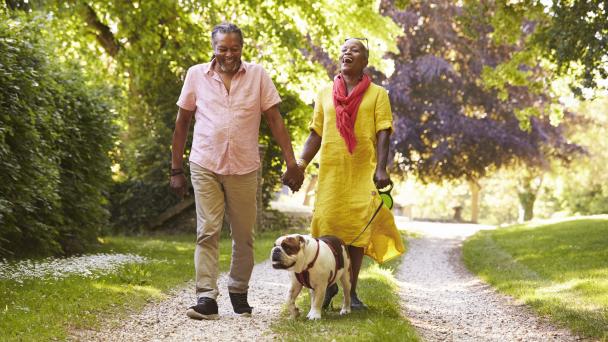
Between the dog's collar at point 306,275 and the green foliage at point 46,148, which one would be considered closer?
the dog's collar at point 306,275

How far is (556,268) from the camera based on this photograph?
11633 mm

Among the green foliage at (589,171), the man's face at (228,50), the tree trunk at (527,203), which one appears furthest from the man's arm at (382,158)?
the tree trunk at (527,203)

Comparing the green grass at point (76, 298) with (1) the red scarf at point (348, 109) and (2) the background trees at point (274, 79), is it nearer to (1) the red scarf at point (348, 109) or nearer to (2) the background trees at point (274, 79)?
(2) the background trees at point (274, 79)

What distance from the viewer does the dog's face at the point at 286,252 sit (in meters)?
5.66

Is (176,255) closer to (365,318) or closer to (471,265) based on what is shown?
(471,265)

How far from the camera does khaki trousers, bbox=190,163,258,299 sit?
20.5 ft

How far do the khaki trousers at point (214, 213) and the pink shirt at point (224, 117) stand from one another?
101 mm

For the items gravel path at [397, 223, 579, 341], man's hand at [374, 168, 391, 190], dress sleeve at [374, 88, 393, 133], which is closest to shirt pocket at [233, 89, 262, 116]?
dress sleeve at [374, 88, 393, 133]

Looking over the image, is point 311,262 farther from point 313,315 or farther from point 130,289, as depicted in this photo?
point 130,289

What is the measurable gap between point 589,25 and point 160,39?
9359 millimetres

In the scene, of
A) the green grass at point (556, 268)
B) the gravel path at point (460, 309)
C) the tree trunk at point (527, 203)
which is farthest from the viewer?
the tree trunk at point (527, 203)

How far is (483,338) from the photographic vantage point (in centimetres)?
650

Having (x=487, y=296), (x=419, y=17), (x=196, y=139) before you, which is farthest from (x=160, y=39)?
(x=419, y=17)

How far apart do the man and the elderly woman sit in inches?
18.3
